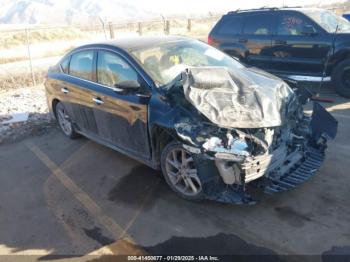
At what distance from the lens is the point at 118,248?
3646 millimetres

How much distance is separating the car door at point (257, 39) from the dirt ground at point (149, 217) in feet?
12.4

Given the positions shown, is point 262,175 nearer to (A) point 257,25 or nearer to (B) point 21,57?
(A) point 257,25

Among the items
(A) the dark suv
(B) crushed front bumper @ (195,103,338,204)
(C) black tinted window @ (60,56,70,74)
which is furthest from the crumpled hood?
(A) the dark suv

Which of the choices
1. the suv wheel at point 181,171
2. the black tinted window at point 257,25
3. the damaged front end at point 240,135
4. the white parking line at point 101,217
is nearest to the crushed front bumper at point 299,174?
the damaged front end at point 240,135

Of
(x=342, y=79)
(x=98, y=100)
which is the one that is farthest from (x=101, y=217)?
(x=342, y=79)

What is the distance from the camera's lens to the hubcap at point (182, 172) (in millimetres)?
4109

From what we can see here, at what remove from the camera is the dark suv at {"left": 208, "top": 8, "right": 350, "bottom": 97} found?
776 cm

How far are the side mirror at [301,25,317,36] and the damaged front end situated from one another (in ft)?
13.4

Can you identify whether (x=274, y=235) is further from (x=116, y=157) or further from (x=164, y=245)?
(x=116, y=157)

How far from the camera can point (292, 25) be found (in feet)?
27.2

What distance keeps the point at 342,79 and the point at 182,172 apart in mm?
5159

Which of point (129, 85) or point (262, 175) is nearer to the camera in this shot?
point (262, 175)

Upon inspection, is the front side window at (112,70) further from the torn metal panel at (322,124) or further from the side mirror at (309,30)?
the side mirror at (309,30)

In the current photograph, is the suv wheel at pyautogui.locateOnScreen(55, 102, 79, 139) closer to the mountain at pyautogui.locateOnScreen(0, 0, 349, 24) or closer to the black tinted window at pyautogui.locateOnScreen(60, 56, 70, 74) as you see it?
the black tinted window at pyautogui.locateOnScreen(60, 56, 70, 74)
